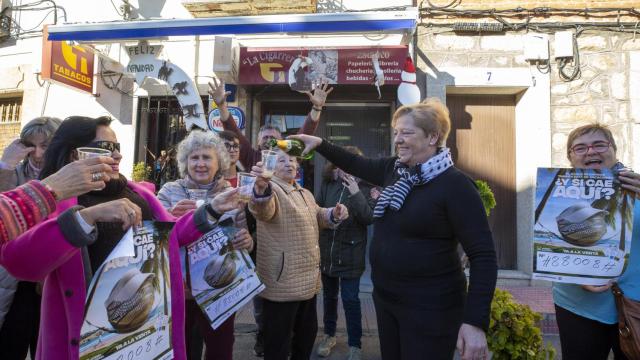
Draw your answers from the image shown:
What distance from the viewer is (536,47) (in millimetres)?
5703

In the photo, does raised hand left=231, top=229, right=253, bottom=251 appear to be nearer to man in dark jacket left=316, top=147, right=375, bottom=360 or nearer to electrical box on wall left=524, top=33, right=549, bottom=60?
man in dark jacket left=316, top=147, right=375, bottom=360

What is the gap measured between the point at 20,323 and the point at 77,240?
1.55m

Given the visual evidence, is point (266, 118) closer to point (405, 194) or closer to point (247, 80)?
point (247, 80)

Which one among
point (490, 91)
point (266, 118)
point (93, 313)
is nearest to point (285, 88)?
point (266, 118)

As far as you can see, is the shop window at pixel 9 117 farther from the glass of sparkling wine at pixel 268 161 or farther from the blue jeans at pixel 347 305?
the glass of sparkling wine at pixel 268 161

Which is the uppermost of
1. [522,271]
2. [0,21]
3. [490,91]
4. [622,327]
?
[0,21]

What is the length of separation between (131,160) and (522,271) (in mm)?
6986

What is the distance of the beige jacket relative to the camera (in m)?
2.59

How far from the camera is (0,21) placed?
7.41 m

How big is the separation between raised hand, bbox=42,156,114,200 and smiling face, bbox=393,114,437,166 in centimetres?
145

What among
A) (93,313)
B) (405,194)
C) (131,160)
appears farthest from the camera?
(131,160)

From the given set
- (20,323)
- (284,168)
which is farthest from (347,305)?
(20,323)

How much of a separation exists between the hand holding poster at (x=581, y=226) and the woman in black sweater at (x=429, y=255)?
22.5 inches

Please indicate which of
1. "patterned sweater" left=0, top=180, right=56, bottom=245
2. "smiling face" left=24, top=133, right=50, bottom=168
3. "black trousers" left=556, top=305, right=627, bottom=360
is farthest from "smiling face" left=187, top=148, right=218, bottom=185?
"black trousers" left=556, top=305, right=627, bottom=360
